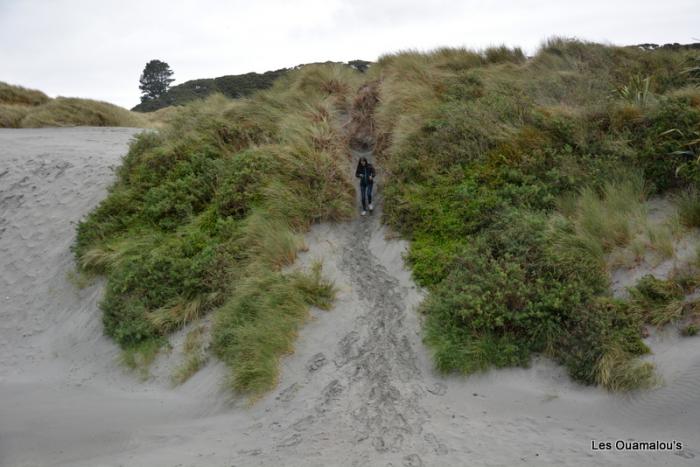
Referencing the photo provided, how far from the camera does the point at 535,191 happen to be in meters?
9.06

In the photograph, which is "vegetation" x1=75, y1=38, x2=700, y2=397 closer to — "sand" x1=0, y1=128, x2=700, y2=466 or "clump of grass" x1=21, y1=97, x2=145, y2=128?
"sand" x1=0, y1=128, x2=700, y2=466

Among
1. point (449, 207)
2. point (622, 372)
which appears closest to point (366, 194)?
point (449, 207)

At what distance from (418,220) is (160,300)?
15.3ft

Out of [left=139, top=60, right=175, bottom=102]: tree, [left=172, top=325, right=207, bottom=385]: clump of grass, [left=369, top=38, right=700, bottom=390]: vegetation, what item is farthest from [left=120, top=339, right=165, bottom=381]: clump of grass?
[left=139, top=60, right=175, bottom=102]: tree

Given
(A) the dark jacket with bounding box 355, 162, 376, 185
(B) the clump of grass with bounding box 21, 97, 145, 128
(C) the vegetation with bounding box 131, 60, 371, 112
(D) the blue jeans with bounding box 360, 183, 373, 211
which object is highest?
→ (C) the vegetation with bounding box 131, 60, 371, 112

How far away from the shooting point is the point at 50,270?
11.4 m

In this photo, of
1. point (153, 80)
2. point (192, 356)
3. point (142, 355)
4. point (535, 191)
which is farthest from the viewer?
point (153, 80)

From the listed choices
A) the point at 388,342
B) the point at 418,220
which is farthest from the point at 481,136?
the point at 388,342

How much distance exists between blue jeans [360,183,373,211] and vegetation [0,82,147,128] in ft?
47.1

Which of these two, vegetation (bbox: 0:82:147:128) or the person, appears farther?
vegetation (bbox: 0:82:147:128)

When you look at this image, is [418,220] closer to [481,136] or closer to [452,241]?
[452,241]

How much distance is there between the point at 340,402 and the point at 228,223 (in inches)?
182

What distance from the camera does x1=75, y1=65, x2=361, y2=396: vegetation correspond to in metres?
8.23

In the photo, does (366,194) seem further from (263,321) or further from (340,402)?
(340,402)
